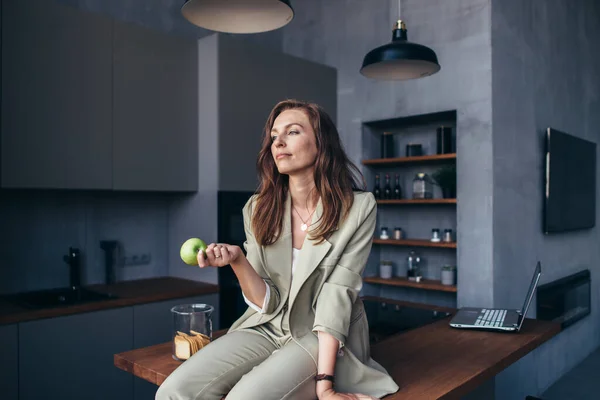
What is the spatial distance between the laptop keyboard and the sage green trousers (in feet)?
3.12

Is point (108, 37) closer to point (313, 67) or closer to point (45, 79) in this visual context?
point (45, 79)

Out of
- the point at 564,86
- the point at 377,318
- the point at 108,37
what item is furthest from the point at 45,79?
the point at 564,86

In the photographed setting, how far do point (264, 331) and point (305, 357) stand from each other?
9.0 inches

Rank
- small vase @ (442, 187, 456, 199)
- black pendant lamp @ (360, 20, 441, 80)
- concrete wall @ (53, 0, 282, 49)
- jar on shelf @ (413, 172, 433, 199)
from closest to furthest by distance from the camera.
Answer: black pendant lamp @ (360, 20, 441, 80) → concrete wall @ (53, 0, 282, 49) → small vase @ (442, 187, 456, 199) → jar on shelf @ (413, 172, 433, 199)

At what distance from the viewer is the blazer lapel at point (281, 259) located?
4.82 feet

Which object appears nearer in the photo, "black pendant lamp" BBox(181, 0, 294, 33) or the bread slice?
the bread slice

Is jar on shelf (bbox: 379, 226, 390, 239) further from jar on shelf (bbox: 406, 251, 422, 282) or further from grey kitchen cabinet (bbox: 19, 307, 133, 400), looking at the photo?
grey kitchen cabinet (bbox: 19, 307, 133, 400)

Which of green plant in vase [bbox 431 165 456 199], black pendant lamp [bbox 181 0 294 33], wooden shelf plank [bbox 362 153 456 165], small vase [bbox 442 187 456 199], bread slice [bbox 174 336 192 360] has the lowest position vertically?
bread slice [bbox 174 336 192 360]

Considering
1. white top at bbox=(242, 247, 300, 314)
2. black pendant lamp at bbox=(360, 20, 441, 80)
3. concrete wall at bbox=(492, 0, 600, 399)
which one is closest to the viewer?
white top at bbox=(242, 247, 300, 314)

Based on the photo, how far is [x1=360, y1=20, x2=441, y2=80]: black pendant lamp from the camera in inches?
88.0

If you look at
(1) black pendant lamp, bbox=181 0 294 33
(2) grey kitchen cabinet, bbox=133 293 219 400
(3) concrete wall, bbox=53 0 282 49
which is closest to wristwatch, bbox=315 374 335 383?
(1) black pendant lamp, bbox=181 0 294 33

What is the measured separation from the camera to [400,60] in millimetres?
2367

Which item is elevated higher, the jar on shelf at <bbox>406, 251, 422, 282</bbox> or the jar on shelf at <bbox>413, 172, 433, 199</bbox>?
the jar on shelf at <bbox>413, 172, 433, 199</bbox>

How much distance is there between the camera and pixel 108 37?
9.39 ft
